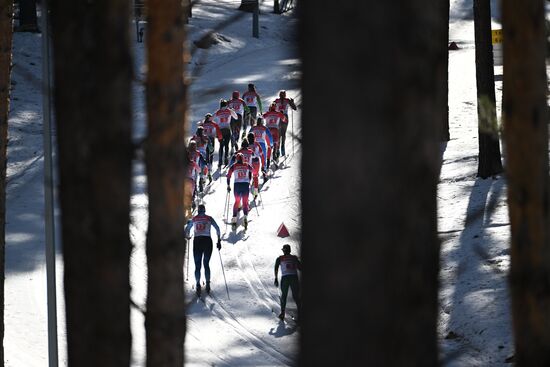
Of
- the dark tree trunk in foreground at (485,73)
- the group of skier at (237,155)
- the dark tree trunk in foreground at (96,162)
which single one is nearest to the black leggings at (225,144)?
the group of skier at (237,155)

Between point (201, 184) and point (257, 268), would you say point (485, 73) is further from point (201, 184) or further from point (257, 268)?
point (201, 184)

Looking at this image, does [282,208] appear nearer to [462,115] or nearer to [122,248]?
[462,115]

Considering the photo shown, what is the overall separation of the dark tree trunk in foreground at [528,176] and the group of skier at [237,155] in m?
11.0

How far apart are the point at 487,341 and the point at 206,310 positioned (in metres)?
5.43

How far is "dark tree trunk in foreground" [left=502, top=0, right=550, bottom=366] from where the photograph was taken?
708 cm

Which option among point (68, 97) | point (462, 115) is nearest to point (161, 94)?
point (68, 97)

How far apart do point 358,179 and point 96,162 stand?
11.1 feet

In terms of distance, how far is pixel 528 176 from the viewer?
722 centimetres

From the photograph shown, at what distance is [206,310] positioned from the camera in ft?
65.1

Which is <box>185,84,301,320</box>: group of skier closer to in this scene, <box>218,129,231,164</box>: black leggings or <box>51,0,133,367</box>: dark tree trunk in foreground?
<box>218,129,231,164</box>: black leggings

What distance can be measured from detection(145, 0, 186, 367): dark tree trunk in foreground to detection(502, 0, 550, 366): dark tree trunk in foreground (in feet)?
7.66

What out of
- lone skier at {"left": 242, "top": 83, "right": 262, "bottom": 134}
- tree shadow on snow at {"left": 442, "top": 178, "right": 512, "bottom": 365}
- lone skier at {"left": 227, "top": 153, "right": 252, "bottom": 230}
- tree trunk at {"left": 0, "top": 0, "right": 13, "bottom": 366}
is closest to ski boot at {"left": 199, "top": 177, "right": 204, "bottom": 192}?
lone skier at {"left": 227, "top": 153, "right": 252, "bottom": 230}

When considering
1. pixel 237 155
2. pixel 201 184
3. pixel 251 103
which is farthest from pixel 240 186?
pixel 251 103

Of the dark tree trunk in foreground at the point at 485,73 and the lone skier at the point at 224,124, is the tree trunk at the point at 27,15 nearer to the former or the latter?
the lone skier at the point at 224,124
